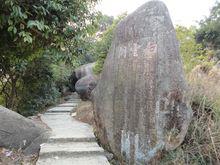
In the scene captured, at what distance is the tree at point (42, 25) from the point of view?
2863mm

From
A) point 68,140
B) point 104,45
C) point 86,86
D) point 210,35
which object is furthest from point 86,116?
point 210,35

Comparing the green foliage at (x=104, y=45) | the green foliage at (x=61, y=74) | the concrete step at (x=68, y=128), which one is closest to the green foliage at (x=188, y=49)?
the green foliage at (x=104, y=45)

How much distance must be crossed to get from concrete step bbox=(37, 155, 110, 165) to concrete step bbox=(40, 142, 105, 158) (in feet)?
0.38

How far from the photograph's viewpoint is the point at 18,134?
4898 mm

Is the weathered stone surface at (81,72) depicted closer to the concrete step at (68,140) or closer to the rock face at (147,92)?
the concrete step at (68,140)

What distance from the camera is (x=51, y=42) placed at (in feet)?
12.6

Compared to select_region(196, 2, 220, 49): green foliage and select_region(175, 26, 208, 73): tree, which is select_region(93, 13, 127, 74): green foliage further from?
select_region(196, 2, 220, 49): green foliage

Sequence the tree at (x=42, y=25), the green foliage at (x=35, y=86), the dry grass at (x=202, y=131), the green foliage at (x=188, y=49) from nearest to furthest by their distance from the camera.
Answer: the tree at (x=42, y=25) < the dry grass at (x=202, y=131) < the green foliage at (x=188, y=49) < the green foliage at (x=35, y=86)

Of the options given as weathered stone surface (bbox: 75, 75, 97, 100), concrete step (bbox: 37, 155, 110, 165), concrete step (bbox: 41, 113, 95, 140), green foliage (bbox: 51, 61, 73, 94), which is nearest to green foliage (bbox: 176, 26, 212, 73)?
concrete step (bbox: 41, 113, 95, 140)

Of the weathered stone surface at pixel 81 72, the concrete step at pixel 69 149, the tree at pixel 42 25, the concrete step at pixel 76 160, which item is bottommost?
the concrete step at pixel 76 160

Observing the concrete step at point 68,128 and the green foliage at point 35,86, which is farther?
the green foliage at point 35,86

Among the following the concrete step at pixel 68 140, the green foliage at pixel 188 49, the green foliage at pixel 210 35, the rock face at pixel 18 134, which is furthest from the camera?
the green foliage at pixel 210 35

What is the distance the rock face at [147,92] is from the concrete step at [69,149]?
400 mm

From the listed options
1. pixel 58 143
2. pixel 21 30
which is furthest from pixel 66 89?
pixel 21 30
